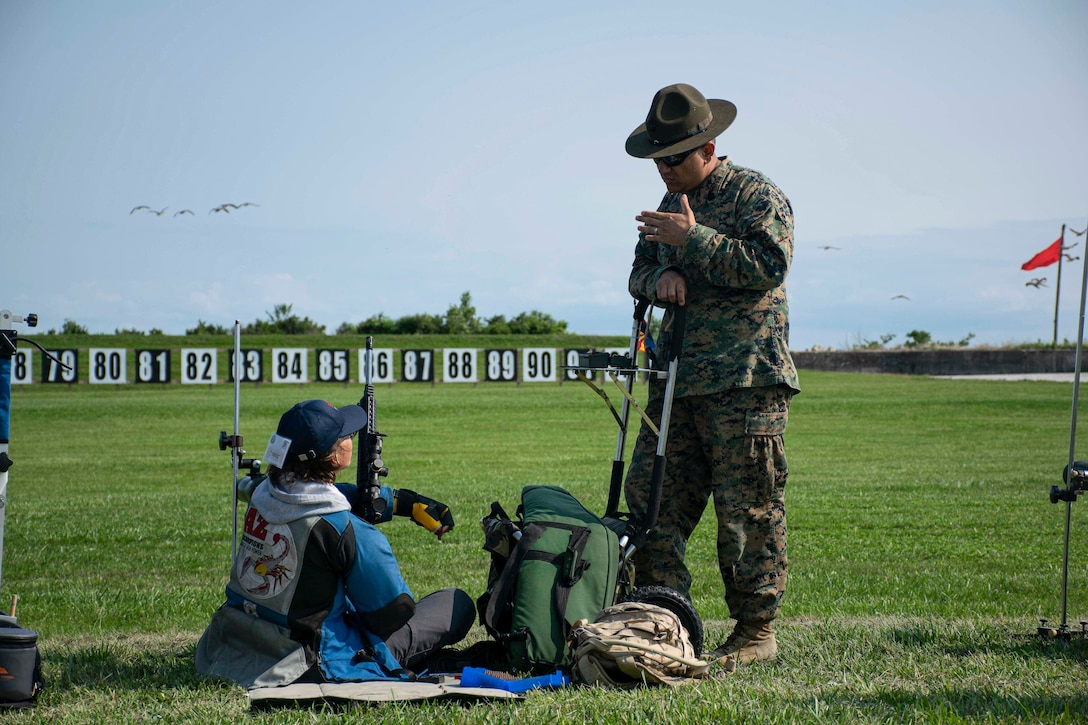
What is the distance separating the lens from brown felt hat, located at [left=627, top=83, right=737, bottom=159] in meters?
4.28

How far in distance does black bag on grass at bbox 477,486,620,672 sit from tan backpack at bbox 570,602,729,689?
0.12 metres

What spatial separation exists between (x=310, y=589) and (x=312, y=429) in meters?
0.56

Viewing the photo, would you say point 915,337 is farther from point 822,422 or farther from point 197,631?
point 197,631

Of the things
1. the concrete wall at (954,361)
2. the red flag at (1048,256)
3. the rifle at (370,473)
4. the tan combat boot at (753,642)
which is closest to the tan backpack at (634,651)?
the tan combat boot at (753,642)

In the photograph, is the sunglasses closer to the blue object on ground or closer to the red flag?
the blue object on ground

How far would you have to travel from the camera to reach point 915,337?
4694 cm

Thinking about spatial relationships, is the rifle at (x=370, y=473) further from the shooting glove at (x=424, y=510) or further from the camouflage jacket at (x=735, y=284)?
the camouflage jacket at (x=735, y=284)

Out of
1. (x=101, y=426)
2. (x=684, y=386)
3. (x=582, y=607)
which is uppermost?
(x=684, y=386)

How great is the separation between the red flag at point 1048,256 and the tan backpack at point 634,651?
31.1 metres

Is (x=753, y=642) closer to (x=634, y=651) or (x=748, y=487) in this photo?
(x=748, y=487)

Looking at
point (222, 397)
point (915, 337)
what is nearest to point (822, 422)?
point (222, 397)

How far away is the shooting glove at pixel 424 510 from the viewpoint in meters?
4.07

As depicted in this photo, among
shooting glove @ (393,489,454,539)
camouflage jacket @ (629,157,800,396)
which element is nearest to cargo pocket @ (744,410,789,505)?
camouflage jacket @ (629,157,800,396)

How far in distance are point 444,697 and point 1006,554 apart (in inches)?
225
